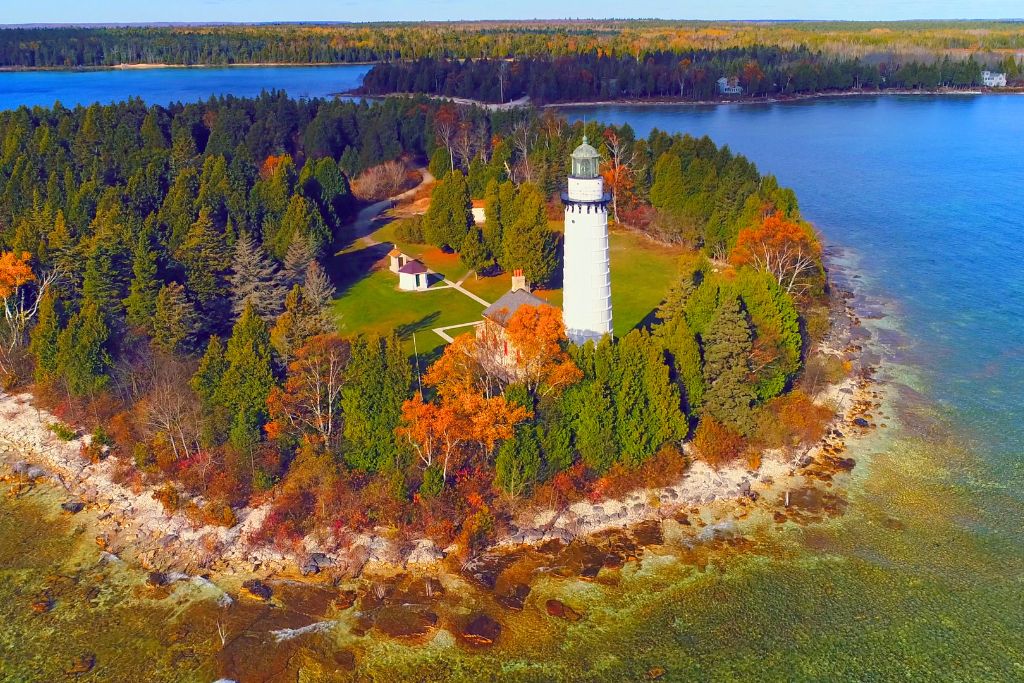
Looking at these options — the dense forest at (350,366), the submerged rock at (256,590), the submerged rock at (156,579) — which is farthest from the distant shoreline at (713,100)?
the submerged rock at (256,590)

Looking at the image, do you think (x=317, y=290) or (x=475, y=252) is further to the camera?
(x=475, y=252)

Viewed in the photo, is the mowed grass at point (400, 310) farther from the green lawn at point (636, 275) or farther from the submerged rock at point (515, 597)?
the submerged rock at point (515, 597)

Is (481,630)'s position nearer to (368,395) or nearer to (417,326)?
(368,395)

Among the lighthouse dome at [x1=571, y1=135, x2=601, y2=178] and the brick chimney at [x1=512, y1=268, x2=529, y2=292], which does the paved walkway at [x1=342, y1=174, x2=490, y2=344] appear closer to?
the brick chimney at [x1=512, y1=268, x2=529, y2=292]

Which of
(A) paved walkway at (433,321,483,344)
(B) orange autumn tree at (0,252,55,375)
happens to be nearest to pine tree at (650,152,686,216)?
(A) paved walkway at (433,321,483,344)

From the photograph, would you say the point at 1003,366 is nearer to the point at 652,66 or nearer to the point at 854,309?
the point at 854,309

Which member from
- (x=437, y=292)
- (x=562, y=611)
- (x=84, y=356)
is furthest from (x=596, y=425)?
(x=437, y=292)

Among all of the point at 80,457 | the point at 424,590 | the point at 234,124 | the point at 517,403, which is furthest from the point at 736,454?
the point at 234,124
